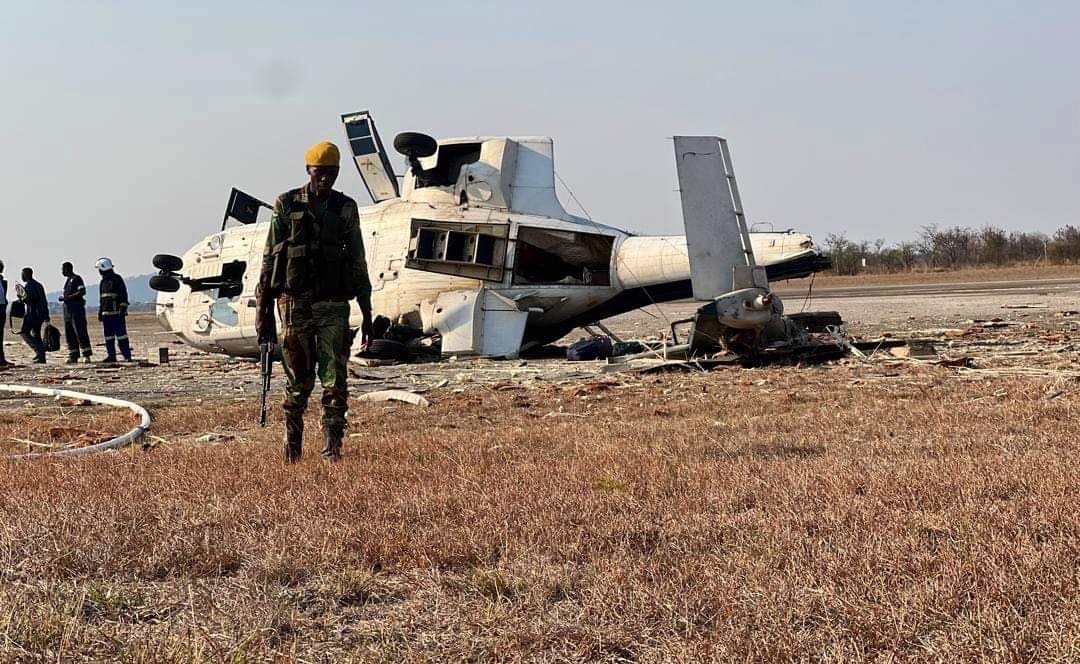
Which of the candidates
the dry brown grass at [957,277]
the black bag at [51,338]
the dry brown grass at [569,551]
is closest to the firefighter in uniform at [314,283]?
the dry brown grass at [569,551]

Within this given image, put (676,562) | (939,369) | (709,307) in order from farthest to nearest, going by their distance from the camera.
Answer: (709,307), (939,369), (676,562)

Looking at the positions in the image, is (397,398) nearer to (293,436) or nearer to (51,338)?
(293,436)

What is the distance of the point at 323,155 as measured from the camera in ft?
22.2

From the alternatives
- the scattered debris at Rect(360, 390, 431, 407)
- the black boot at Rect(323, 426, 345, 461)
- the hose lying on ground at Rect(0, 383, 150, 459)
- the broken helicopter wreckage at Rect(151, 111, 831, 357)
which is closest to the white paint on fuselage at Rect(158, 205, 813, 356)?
the broken helicopter wreckage at Rect(151, 111, 831, 357)

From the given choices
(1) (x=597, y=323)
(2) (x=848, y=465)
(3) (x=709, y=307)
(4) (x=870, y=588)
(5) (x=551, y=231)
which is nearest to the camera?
(4) (x=870, y=588)

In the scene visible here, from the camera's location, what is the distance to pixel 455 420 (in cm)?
901

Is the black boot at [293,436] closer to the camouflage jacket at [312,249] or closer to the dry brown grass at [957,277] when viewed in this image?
the camouflage jacket at [312,249]

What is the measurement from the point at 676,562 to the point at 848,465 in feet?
6.69

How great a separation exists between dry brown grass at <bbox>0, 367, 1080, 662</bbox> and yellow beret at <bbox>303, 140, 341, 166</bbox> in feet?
6.42

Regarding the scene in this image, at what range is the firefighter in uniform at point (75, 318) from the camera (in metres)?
19.0

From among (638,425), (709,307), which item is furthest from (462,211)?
(638,425)

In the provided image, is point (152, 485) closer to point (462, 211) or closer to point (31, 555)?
point (31, 555)

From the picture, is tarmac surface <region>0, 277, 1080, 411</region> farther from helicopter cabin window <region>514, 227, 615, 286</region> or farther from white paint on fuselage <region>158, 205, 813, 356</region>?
helicopter cabin window <region>514, 227, 615, 286</region>

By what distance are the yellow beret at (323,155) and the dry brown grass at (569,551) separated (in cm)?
196
